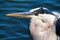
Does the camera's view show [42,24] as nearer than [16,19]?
Yes

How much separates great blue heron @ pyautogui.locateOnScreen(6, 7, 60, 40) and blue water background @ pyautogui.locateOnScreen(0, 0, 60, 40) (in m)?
0.81

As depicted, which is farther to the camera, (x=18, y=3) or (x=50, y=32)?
(x=18, y=3)

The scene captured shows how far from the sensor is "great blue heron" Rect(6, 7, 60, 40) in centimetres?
308

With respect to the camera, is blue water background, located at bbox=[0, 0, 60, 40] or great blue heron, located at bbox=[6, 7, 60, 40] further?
blue water background, located at bbox=[0, 0, 60, 40]

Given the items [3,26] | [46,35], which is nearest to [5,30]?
[3,26]

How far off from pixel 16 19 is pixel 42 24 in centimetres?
145

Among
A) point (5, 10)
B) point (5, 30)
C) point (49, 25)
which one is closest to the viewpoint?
point (49, 25)

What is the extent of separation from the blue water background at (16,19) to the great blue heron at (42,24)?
809mm

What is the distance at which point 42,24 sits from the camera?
3102mm

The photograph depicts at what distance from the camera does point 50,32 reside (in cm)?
310

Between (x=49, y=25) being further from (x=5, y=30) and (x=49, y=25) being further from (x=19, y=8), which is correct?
(x=19, y=8)

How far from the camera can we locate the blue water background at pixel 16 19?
4.13 m

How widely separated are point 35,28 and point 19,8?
5.75 ft

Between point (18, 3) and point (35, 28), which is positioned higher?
point (18, 3)
